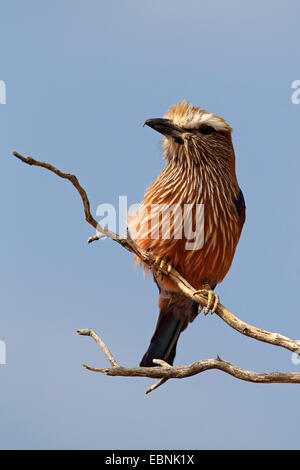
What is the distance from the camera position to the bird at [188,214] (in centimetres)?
600

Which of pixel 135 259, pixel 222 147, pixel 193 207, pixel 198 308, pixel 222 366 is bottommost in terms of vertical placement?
pixel 222 366

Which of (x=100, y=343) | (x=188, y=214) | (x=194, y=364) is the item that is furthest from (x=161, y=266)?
(x=194, y=364)

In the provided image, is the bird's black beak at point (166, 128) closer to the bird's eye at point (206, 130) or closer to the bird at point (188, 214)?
the bird at point (188, 214)

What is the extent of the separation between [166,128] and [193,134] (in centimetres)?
28

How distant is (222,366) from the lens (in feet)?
16.3

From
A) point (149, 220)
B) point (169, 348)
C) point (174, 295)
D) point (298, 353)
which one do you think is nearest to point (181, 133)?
point (149, 220)

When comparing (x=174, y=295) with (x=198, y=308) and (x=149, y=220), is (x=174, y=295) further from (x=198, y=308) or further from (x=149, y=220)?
(x=149, y=220)

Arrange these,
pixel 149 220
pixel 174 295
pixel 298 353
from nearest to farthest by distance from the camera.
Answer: pixel 298 353 < pixel 149 220 < pixel 174 295

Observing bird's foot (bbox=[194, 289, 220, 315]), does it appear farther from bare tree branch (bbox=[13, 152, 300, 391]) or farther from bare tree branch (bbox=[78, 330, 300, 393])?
bare tree branch (bbox=[78, 330, 300, 393])

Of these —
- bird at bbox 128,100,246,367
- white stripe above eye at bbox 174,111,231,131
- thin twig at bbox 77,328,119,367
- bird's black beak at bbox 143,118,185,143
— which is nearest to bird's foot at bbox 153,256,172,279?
bird at bbox 128,100,246,367

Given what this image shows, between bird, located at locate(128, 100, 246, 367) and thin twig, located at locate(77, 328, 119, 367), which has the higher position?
bird, located at locate(128, 100, 246, 367)

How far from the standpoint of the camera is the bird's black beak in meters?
6.34

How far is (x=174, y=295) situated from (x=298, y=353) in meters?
1.80

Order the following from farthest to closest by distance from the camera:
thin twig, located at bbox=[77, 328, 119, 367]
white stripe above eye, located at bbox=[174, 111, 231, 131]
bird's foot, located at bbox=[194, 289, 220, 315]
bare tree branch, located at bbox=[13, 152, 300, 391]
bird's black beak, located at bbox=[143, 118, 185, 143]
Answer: white stripe above eye, located at bbox=[174, 111, 231, 131], bird's black beak, located at bbox=[143, 118, 185, 143], bird's foot, located at bbox=[194, 289, 220, 315], thin twig, located at bbox=[77, 328, 119, 367], bare tree branch, located at bbox=[13, 152, 300, 391]
